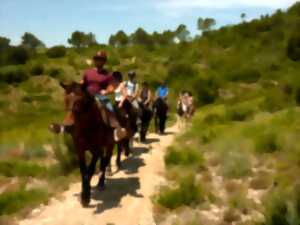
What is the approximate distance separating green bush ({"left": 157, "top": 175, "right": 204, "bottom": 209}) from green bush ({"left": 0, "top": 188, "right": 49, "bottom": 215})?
2.47m

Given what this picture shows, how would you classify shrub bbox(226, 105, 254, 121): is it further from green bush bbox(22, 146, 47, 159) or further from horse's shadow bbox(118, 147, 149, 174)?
green bush bbox(22, 146, 47, 159)

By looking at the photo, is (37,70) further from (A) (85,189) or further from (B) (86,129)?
(B) (86,129)

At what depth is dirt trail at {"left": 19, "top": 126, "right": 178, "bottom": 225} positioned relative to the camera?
9.81 m

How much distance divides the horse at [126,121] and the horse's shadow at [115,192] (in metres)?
1.23

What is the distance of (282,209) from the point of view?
8.18m

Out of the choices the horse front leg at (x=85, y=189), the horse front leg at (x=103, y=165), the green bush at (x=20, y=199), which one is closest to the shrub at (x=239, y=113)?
the horse front leg at (x=103, y=165)

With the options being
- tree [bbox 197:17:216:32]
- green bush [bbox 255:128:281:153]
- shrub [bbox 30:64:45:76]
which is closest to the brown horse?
green bush [bbox 255:128:281:153]

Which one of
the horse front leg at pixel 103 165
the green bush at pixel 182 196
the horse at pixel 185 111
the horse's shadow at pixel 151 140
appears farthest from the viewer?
the horse at pixel 185 111

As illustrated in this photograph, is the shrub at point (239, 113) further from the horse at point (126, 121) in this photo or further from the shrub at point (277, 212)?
the shrub at point (277, 212)

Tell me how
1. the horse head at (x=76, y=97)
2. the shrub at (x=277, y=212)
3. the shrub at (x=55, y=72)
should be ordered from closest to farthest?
the shrub at (x=277, y=212) < the horse head at (x=76, y=97) < the shrub at (x=55, y=72)

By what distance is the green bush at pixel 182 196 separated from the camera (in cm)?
1013

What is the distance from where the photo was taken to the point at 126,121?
43.1ft

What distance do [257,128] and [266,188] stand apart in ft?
15.7

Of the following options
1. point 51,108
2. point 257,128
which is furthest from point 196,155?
point 51,108
